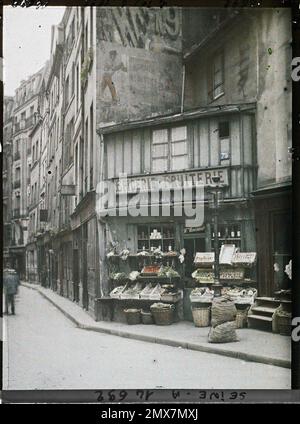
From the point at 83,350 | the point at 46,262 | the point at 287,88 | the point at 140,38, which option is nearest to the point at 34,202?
the point at 46,262

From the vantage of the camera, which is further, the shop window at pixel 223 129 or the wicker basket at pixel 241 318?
the shop window at pixel 223 129

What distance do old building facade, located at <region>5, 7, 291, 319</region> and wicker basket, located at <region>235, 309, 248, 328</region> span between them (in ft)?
0.96

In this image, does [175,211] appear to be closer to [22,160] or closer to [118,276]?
[118,276]

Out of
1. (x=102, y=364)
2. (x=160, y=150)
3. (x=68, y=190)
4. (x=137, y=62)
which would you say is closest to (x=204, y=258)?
(x=160, y=150)

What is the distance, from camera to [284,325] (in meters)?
4.79

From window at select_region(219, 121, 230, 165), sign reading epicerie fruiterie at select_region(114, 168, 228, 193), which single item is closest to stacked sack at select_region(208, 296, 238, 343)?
sign reading epicerie fruiterie at select_region(114, 168, 228, 193)

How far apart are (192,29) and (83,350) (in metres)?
3.45

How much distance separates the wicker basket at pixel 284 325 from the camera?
4.77 m

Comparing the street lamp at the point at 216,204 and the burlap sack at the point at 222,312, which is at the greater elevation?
the street lamp at the point at 216,204

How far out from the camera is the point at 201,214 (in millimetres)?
5023

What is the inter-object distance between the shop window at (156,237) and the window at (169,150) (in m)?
0.61

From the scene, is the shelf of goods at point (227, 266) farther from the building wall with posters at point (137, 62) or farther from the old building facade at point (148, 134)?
the building wall with posters at point (137, 62)

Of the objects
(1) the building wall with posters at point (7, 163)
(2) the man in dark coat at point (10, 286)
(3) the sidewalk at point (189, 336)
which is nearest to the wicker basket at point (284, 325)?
(3) the sidewalk at point (189, 336)
